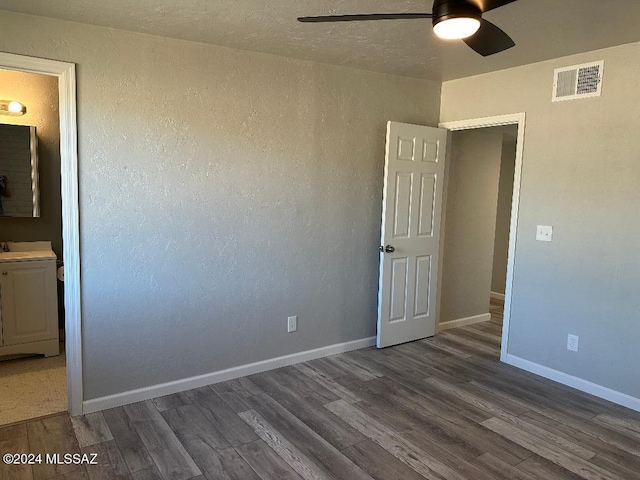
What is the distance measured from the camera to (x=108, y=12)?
249 cm

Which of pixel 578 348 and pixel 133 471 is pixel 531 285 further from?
pixel 133 471

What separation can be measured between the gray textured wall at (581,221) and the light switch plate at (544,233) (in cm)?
3

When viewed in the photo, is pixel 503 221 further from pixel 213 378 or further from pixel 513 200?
pixel 213 378

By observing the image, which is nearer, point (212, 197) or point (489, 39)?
point (489, 39)

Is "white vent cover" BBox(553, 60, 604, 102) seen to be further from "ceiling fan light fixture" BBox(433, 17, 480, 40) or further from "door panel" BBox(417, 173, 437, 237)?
"ceiling fan light fixture" BBox(433, 17, 480, 40)

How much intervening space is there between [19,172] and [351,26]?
3.12m

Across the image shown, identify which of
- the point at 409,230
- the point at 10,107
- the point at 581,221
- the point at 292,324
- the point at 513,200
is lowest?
the point at 292,324

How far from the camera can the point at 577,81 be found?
10.8 ft

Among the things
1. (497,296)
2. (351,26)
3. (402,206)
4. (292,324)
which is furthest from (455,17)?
(497,296)

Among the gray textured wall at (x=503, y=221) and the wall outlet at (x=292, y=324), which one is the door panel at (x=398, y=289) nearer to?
the wall outlet at (x=292, y=324)

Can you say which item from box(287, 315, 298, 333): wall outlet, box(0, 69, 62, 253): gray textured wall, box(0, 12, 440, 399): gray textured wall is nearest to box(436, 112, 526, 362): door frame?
box(0, 12, 440, 399): gray textured wall

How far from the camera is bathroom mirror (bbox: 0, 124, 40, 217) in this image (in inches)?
150

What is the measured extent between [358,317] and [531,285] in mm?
1482

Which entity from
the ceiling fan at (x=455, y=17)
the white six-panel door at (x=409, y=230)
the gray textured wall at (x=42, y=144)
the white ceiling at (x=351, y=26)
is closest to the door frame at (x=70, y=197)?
the white ceiling at (x=351, y=26)
